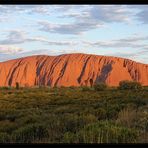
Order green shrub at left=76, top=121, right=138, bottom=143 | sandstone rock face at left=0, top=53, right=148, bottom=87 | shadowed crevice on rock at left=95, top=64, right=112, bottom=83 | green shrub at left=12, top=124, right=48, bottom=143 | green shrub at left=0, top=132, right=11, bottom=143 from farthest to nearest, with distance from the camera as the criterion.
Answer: sandstone rock face at left=0, top=53, right=148, bottom=87, shadowed crevice on rock at left=95, top=64, right=112, bottom=83, green shrub at left=12, top=124, right=48, bottom=143, green shrub at left=0, top=132, right=11, bottom=143, green shrub at left=76, top=121, right=138, bottom=143

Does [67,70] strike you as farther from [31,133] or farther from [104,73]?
[31,133]

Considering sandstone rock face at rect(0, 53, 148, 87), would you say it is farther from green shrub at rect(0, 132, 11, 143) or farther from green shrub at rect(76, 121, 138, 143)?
green shrub at rect(76, 121, 138, 143)

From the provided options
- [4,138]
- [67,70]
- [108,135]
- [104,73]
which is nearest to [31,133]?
[4,138]

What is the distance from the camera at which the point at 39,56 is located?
132375 mm

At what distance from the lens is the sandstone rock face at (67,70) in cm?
11538

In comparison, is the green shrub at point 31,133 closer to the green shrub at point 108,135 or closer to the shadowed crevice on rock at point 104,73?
the green shrub at point 108,135

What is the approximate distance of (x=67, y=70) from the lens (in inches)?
4719

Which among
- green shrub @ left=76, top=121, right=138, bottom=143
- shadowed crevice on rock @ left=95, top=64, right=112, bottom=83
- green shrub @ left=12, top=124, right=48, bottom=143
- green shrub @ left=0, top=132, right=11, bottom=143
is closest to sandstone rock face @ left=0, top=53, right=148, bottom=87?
shadowed crevice on rock @ left=95, top=64, right=112, bottom=83

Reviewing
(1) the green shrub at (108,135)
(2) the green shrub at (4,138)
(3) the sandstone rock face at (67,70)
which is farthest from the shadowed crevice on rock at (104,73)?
(1) the green shrub at (108,135)

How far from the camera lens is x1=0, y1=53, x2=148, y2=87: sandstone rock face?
11538 centimetres

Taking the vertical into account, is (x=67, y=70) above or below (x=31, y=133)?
below
